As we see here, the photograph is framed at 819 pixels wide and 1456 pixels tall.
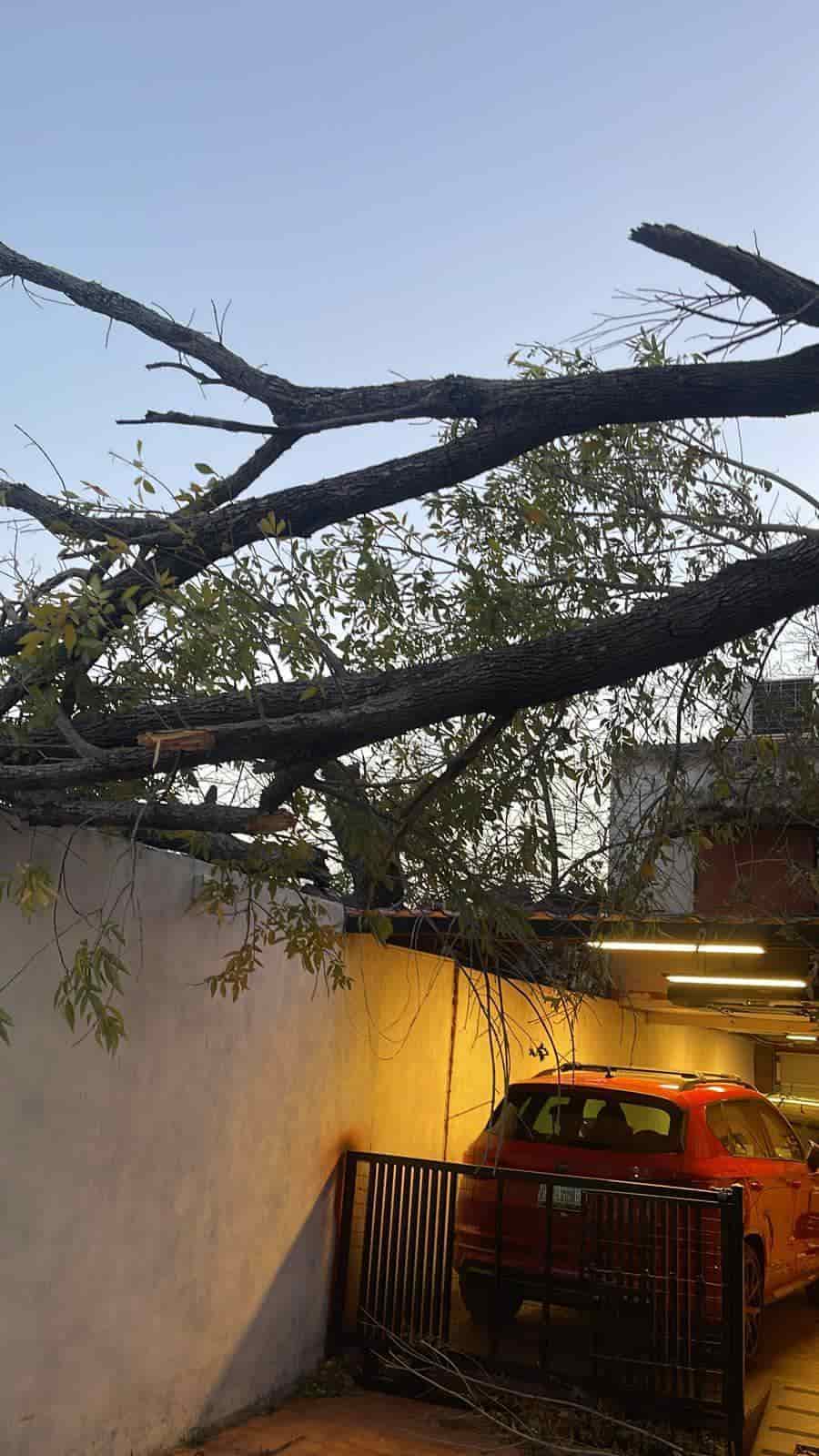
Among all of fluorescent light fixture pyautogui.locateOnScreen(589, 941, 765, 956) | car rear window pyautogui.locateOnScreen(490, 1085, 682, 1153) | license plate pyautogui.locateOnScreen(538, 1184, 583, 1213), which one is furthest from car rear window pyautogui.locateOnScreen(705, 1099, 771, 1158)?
license plate pyautogui.locateOnScreen(538, 1184, 583, 1213)

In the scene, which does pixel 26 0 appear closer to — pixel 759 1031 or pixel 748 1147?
pixel 748 1147

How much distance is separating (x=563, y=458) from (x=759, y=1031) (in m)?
14.1

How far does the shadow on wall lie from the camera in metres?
6.30

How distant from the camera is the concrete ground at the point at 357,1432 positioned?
595 centimetres

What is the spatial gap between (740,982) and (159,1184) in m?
7.01

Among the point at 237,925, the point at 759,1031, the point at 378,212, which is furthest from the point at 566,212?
the point at 759,1031

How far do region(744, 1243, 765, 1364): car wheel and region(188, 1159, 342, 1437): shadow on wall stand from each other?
108 inches

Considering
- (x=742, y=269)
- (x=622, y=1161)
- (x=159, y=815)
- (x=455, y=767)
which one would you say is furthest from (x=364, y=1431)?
(x=742, y=269)

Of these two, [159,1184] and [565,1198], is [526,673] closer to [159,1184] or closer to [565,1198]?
[159,1184]

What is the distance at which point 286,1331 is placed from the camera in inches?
269

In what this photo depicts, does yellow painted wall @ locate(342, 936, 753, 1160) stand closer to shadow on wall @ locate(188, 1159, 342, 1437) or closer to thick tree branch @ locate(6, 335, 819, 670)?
shadow on wall @ locate(188, 1159, 342, 1437)

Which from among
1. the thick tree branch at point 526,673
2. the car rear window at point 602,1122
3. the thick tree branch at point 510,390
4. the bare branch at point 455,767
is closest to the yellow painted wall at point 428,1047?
the car rear window at point 602,1122

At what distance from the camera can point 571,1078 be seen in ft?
28.0

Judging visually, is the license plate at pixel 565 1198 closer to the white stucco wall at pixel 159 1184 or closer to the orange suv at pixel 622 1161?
the orange suv at pixel 622 1161
